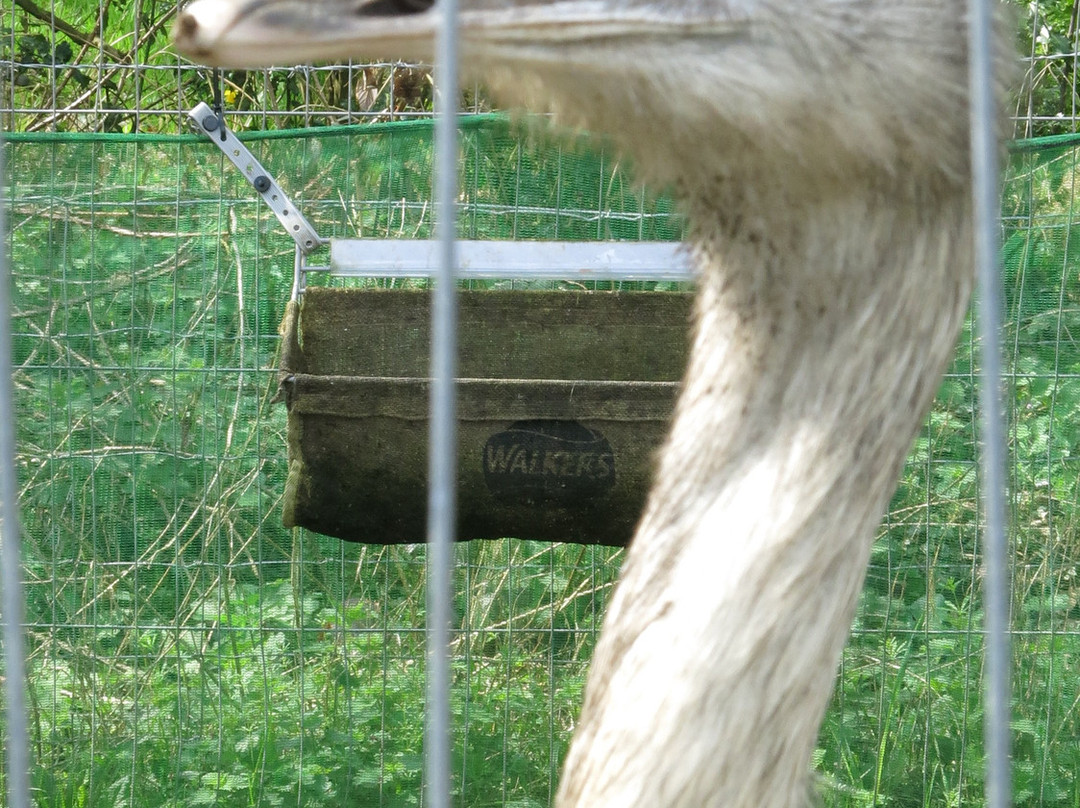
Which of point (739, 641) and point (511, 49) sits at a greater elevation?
point (511, 49)

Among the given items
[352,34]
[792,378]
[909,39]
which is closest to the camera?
[352,34]

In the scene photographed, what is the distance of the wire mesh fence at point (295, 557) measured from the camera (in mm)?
3188

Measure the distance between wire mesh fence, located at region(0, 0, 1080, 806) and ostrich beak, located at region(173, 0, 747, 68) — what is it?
7.44 ft

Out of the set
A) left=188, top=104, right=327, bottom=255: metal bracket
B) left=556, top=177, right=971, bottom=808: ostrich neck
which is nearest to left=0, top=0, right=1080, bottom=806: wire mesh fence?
left=188, top=104, right=327, bottom=255: metal bracket

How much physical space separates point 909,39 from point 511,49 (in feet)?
0.93

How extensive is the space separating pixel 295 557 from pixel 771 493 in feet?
8.07

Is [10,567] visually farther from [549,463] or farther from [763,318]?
[549,463]

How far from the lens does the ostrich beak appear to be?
0.82 m

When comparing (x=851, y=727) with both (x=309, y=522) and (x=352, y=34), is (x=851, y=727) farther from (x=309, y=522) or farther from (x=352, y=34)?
(x=352, y=34)

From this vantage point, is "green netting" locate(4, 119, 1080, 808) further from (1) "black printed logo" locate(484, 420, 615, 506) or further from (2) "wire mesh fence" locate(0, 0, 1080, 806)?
(1) "black printed logo" locate(484, 420, 615, 506)

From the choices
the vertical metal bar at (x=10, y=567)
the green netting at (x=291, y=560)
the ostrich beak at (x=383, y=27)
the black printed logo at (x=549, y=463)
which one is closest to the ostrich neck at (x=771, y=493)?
the ostrich beak at (x=383, y=27)

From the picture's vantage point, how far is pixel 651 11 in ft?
2.94

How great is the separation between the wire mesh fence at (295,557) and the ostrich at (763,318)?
2.12 m

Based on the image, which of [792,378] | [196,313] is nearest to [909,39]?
[792,378]
